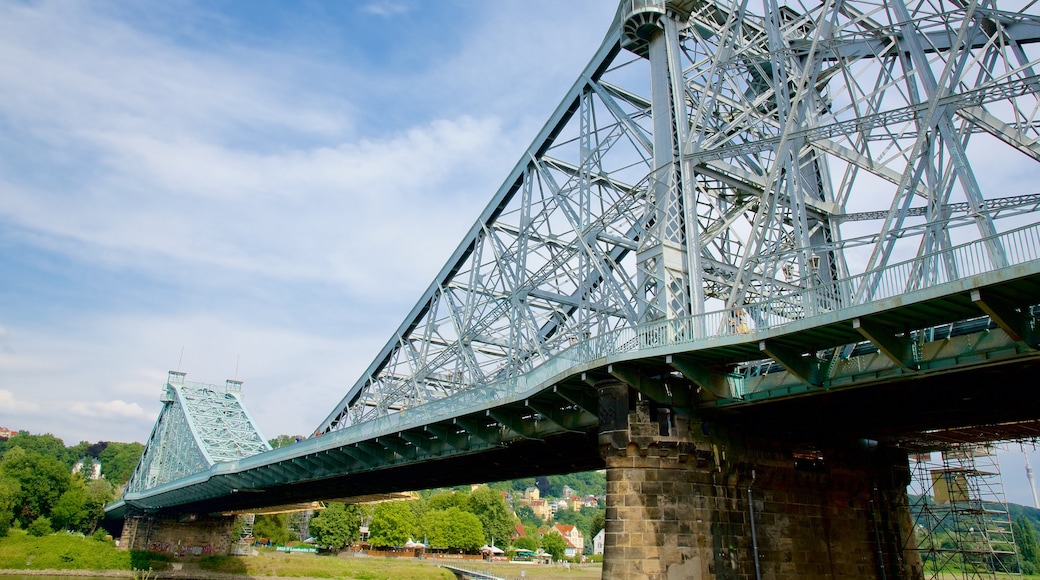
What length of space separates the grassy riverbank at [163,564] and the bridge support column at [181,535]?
2.88m

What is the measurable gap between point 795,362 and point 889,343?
2.35 metres

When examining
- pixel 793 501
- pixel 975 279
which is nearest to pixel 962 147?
pixel 975 279

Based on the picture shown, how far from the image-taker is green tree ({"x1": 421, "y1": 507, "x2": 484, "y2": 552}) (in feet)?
342

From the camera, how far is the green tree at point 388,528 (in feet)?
313

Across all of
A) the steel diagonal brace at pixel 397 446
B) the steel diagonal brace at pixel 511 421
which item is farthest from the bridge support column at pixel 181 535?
the steel diagonal brace at pixel 511 421

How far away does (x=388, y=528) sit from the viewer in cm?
9594

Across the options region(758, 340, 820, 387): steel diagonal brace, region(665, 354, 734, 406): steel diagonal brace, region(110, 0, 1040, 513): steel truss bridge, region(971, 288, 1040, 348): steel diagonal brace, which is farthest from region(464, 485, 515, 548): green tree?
region(971, 288, 1040, 348): steel diagonal brace

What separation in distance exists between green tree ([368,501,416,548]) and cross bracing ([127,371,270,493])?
57.8 ft

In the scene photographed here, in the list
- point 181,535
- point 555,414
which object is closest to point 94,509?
point 181,535

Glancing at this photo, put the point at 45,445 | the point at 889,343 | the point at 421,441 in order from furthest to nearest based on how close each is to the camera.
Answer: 1. the point at 45,445
2. the point at 421,441
3. the point at 889,343

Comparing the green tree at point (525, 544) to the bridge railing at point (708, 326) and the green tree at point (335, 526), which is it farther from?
the bridge railing at point (708, 326)

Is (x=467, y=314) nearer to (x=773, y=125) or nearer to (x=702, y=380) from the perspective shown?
(x=773, y=125)

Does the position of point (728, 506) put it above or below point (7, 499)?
below

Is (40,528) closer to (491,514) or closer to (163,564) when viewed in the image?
(163,564)
